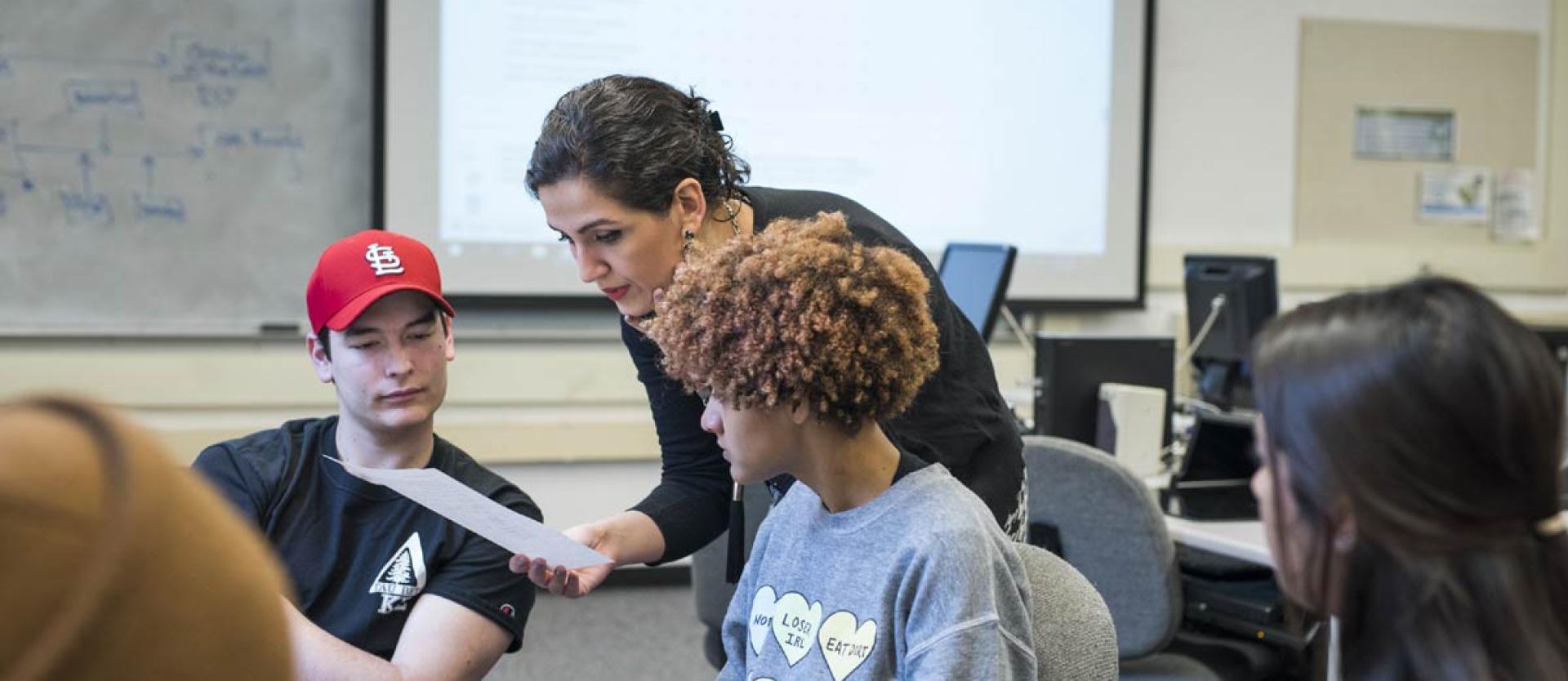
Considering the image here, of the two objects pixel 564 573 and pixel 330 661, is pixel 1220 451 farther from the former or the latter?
pixel 330 661

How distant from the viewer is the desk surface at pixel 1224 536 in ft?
7.49

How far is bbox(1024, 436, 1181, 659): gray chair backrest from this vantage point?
89.8 inches

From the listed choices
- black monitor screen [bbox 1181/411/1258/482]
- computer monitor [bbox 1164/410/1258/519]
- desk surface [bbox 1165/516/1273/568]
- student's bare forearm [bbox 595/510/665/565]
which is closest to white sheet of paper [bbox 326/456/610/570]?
student's bare forearm [bbox 595/510/665/565]

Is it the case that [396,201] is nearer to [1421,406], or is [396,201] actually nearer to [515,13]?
[515,13]

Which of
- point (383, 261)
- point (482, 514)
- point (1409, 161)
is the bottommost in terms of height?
point (482, 514)

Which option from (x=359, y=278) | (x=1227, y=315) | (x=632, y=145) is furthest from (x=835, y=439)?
(x=1227, y=315)

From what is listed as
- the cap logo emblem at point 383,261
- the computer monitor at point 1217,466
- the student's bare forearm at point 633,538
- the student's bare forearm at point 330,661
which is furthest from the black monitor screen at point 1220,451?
the student's bare forearm at point 330,661

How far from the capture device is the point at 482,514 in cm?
133

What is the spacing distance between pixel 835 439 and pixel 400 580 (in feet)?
1.87

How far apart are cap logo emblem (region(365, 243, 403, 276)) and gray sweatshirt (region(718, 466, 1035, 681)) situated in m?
0.61

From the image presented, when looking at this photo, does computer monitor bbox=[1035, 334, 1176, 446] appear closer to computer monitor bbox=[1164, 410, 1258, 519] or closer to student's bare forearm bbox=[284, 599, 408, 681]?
computer monitor bbox=[1164, 410, 1258, 519]

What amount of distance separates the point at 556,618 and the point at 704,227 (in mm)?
2768

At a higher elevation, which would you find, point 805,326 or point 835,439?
point 805,326

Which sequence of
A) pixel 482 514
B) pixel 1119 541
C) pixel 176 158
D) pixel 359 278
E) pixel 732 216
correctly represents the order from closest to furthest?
pixel 482 514 < pixel 732 216 < pixel 359 278 < pixel 1119 541 < pixel 176 158
